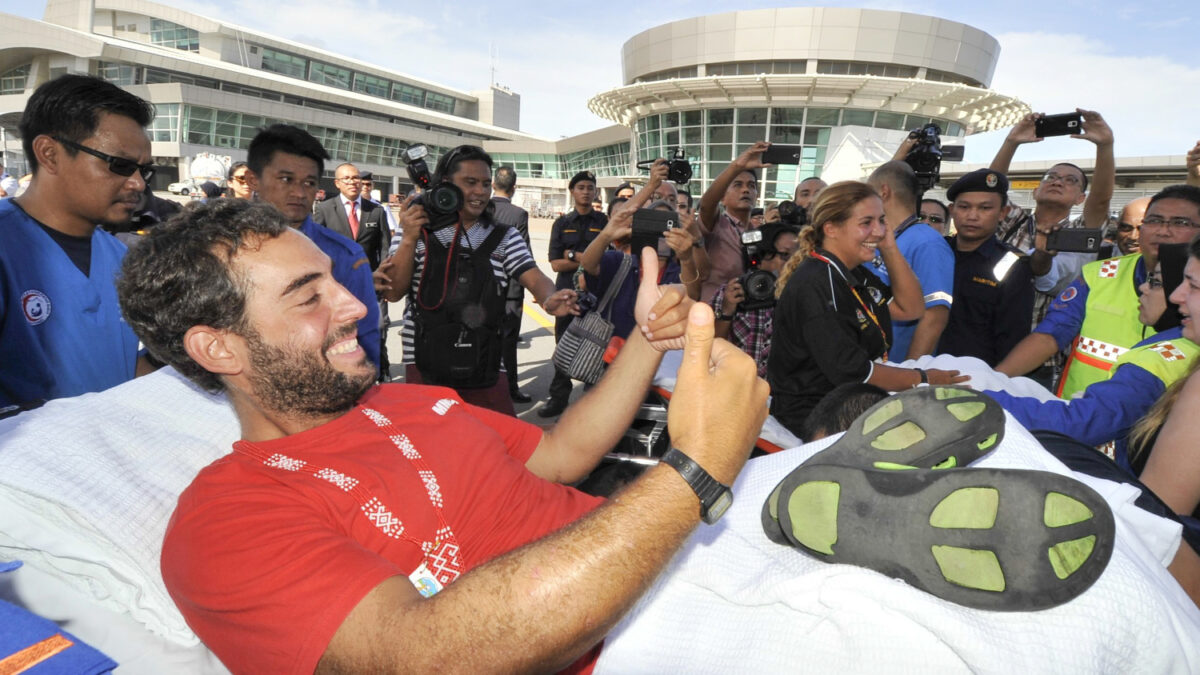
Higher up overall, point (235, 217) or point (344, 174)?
point (344, 174)

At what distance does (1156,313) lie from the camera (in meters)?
2.48

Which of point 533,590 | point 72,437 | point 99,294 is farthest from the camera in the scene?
point 99,294

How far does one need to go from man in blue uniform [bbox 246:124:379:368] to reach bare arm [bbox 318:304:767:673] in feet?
6.90

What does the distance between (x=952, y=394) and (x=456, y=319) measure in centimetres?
242

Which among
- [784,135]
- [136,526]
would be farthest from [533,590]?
[784,135]

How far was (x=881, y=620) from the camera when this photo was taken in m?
1.34

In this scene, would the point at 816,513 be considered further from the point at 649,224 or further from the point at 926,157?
the point at 926,157

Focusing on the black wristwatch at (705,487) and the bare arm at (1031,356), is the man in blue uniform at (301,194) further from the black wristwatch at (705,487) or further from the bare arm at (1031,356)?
the bare arm at (1031,356)

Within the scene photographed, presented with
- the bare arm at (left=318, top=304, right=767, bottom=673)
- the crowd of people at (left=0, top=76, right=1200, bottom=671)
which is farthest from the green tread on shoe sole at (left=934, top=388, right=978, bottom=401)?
the bare arm at (left=318, top=304, right=767, bottom=673)

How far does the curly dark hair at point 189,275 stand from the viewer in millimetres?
1577

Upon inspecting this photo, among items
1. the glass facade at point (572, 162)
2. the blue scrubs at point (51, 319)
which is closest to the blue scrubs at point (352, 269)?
the blue scrubs at point (51, 319)

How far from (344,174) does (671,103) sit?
36.3 m

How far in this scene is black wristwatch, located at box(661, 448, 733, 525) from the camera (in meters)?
1.13

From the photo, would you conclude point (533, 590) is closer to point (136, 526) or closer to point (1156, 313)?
point (136, 526)
